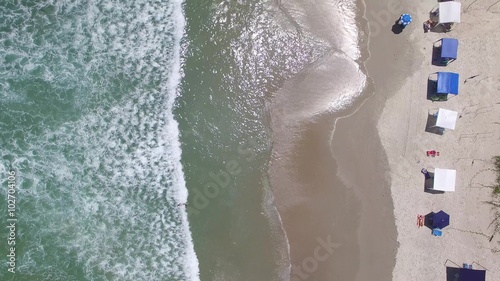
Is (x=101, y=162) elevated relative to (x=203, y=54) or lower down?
lower down

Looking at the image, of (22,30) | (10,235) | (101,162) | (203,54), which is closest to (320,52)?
(203,54)

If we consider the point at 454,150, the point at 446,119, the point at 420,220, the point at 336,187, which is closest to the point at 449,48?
the point at 446,119

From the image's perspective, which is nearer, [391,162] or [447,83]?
[447,83]

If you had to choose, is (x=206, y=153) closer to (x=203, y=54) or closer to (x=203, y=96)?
(x=203, y=96)

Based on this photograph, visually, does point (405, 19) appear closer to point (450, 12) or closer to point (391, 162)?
point (450, 12)

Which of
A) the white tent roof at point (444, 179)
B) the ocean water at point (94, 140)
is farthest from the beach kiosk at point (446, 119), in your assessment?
the ocean water at point (94, 140)

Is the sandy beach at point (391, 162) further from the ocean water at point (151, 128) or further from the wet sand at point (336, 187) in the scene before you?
the ocean water at point (151, 128)
